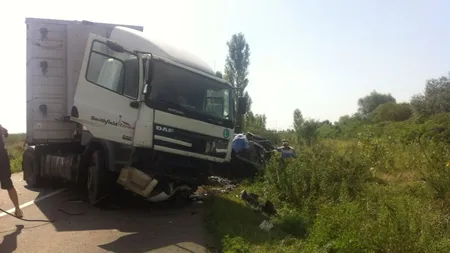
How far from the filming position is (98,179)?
7477 millimetres

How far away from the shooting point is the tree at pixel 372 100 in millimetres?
75812

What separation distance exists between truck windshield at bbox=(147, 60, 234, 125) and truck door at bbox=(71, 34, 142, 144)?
14.0 inches

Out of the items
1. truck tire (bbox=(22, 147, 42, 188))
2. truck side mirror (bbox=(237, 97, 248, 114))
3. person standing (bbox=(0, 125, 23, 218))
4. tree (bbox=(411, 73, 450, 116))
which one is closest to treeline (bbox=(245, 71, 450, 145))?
tree (bbox=(411, 73, 450, 116))

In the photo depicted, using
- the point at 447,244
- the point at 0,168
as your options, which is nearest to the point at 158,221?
the point at 0,168

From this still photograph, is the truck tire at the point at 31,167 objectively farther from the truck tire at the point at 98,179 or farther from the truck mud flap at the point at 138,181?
the truck mud flap at the point at 138,181

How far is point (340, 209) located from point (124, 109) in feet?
12.8

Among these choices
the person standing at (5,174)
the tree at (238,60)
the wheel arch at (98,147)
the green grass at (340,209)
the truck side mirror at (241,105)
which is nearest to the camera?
the green grass at (340,209)

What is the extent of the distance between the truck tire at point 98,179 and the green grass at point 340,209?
200 centimetres

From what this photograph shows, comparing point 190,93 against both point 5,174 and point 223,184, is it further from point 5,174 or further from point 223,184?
point 223,184

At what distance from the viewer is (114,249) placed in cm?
523

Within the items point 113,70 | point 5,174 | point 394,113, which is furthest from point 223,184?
point 394,113

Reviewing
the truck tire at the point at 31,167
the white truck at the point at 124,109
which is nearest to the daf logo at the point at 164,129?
the white truck at the point at 124,109

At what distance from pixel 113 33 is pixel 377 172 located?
8.82 m

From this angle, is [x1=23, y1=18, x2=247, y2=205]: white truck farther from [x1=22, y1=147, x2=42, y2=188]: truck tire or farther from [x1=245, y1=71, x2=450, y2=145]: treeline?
[x1=245, y1=71, x2=450, y2=145]: treeline
